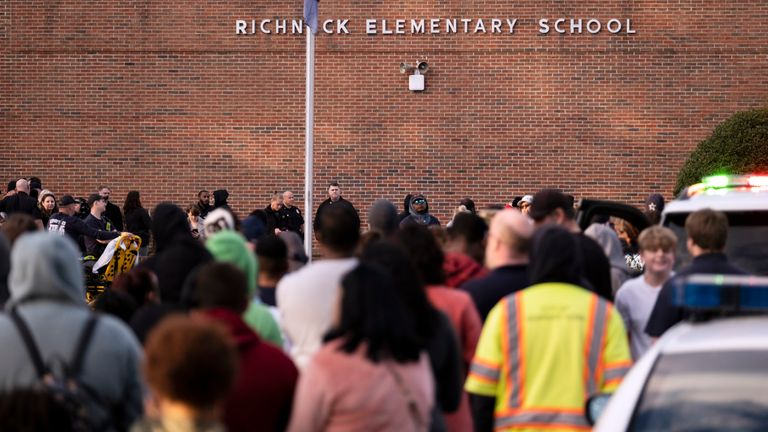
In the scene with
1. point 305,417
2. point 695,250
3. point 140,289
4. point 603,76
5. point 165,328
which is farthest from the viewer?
point 603,76

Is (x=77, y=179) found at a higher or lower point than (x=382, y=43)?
lower

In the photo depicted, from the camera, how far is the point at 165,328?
12.5 ft

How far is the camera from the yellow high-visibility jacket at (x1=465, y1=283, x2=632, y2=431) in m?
5.89

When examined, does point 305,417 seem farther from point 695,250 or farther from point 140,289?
point 695,250

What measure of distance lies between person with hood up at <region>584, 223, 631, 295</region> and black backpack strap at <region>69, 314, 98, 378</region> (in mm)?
4865

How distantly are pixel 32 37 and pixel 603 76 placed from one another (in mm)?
10363

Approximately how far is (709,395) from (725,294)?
0.50m

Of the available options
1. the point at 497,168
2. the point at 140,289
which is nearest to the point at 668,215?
the point at 140,289

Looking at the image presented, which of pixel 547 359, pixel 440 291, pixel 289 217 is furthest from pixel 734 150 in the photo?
pixel 547 359

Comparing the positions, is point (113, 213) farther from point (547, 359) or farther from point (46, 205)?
point (547, 359)

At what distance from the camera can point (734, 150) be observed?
22.2 m

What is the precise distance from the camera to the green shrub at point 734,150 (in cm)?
2198

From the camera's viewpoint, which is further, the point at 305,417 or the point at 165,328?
the point at 305,417

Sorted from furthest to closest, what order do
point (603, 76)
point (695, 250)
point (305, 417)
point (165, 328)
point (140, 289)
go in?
Answer: point (603, 76)
point (695, 250)
point (140, 289)
point (305, 417)
point (165, 328)
